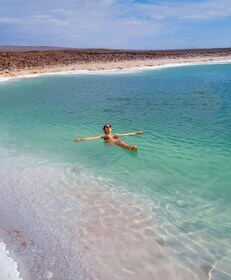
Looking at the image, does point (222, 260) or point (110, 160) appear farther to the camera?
point (110, 160)

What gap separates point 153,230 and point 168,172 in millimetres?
2778

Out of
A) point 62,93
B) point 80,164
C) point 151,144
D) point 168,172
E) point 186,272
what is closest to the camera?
point 186,272

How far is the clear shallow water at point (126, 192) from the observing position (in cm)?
543

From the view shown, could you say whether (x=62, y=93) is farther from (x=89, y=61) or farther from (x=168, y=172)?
(x=89, y=61)

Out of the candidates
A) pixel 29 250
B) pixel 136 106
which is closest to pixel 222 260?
pixel 29 250

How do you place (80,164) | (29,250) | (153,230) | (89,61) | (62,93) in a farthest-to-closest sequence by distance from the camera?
1. (89,61)
2. (62,93)
3. (80,164)
4. (153,230)
5. (29,250)

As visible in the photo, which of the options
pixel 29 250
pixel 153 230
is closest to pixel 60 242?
pixel 29 250

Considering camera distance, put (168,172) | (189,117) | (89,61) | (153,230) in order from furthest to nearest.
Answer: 1. (89,61)
2. (189,117)
3. (168,172)
4. (153,230)

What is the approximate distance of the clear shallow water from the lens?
5.43 m

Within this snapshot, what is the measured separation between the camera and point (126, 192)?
7781 millimetres

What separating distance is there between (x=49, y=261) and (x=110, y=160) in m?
4.95

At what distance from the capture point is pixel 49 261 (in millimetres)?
5340

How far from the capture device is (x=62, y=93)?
83.2 ft

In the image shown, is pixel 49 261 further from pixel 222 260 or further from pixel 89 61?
pixel 89 61
